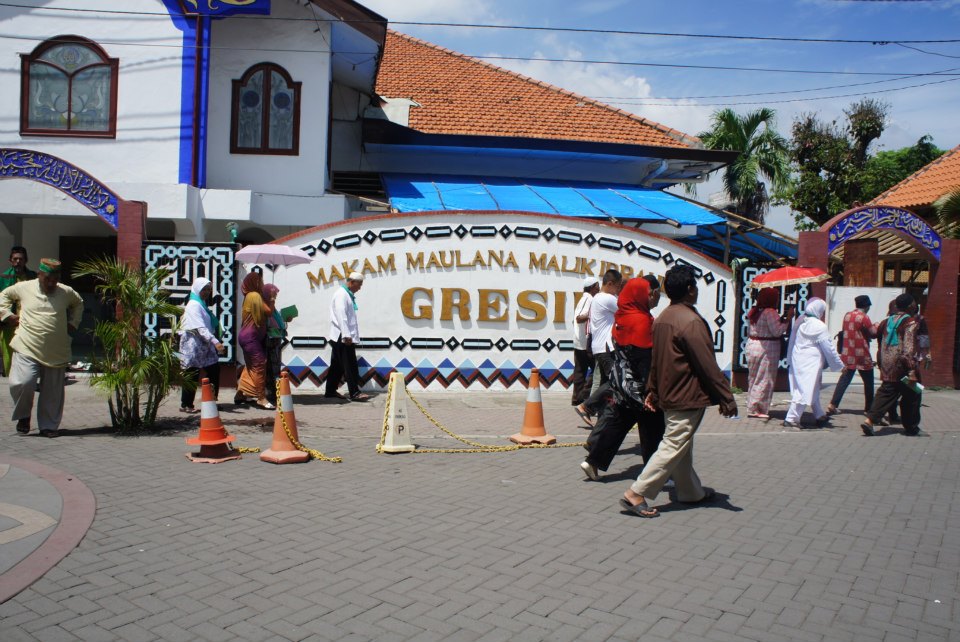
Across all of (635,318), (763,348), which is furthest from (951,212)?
(635,318)

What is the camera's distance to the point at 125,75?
13.9 metres

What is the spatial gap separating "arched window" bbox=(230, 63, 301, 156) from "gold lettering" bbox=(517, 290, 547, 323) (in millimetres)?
5504

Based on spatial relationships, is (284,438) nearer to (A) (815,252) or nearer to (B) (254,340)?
(B) (254,340)

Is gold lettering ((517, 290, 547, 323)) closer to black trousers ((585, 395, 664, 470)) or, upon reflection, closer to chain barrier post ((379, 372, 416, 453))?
chain barrier post ((379, 372, 416, 453))

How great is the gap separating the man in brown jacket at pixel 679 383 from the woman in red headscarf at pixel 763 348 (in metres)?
4.71

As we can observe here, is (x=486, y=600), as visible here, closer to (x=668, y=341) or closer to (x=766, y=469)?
(x=668, y=341)

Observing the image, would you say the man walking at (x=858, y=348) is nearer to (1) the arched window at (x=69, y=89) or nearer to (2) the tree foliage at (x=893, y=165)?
(1) the arched window at (x=69, y=89)

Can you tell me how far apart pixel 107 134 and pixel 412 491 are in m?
10.4

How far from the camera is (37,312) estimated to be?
821cm

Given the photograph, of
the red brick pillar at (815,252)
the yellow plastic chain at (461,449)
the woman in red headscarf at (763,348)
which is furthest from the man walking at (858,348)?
the yellow plastic chain at (461,449)

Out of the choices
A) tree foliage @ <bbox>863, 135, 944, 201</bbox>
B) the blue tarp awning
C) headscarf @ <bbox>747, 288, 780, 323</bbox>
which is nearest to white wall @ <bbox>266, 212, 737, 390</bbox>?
the blue tarp awning

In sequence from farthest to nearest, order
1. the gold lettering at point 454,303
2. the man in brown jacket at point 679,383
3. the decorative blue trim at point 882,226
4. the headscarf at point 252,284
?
the decorative blue trim at point 882,226, the gold lettering at point 454,303, the headscarf at point 252,284, the man in brown jacket at point 679,383

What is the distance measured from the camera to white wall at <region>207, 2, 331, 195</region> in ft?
48.6

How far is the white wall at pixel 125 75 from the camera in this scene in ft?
45.5
